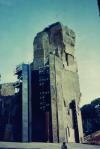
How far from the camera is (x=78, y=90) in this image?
112 feet

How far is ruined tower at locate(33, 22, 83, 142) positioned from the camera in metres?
27.0

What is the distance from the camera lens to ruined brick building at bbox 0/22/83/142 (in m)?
27.0

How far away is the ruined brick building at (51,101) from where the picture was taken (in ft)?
88.6

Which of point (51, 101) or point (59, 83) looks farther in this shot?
point (59, 83)

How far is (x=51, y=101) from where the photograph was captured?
27578mm

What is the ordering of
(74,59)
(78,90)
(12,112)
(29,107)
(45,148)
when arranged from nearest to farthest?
(45,148), (29,107), (12,112), (78,90), (74,59)

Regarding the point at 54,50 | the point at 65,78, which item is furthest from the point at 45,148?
the point at 54,50

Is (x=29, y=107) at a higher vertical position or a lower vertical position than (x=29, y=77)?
lower

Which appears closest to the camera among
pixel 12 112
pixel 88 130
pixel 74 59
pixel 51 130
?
pixel 51 130

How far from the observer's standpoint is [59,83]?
29.3m

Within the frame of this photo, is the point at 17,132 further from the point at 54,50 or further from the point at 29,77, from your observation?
the point at 54,50

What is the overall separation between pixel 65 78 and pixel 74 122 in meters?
6.02

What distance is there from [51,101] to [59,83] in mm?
2850

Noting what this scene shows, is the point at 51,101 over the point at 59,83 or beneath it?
beneath
